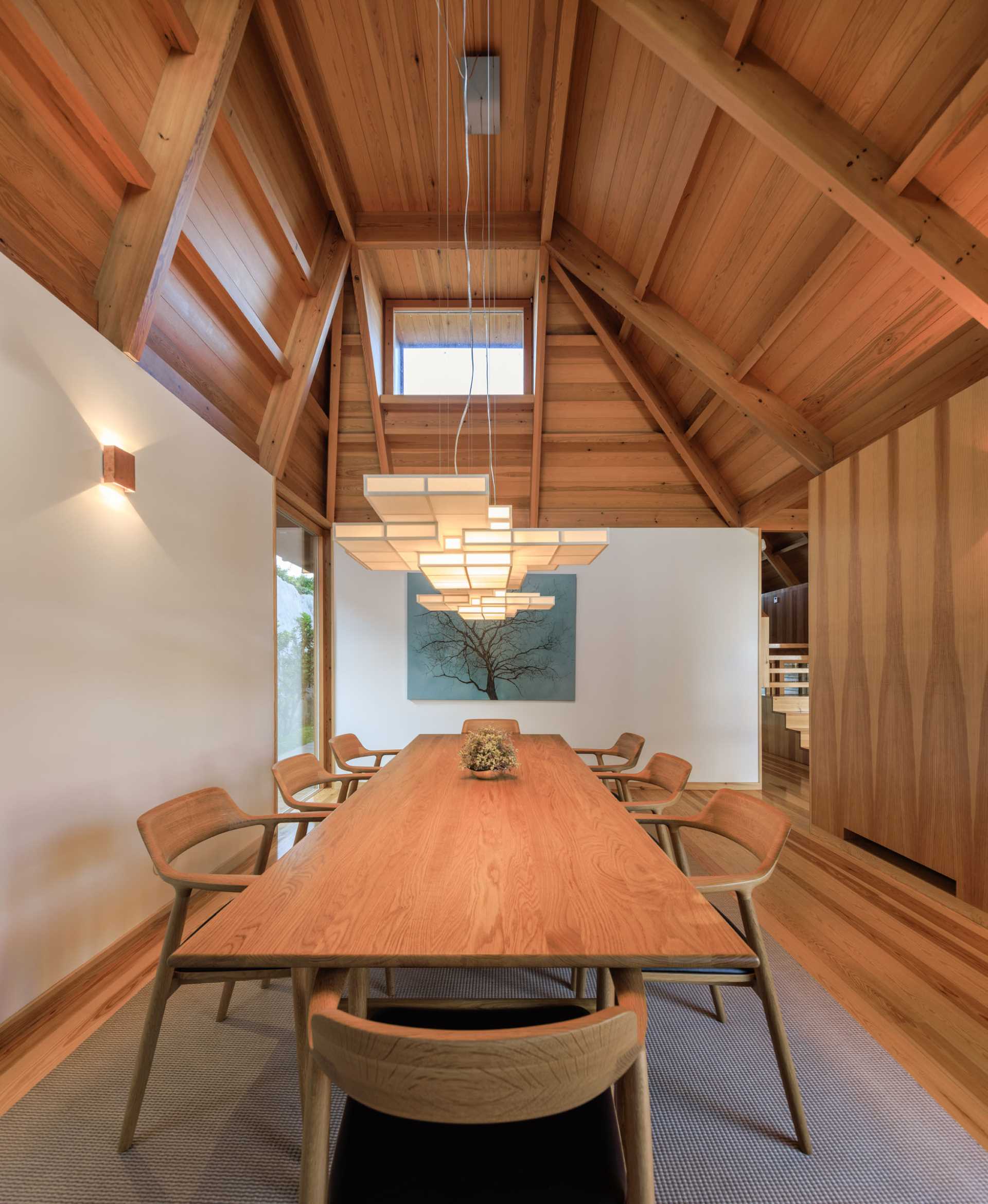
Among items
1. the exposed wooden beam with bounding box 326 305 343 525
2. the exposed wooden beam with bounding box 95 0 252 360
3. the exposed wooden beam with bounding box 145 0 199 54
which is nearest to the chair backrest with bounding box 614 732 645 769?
the exposed wooden beam with bounding box 95 0 252 360

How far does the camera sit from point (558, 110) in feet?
11.6

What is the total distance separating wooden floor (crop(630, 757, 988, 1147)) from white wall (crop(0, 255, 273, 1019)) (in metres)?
2.98

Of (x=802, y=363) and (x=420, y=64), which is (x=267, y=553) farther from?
(x=802, y=363)

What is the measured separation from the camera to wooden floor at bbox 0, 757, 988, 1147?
190cm

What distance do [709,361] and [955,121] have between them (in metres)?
2.14

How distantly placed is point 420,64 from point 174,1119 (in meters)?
4.92

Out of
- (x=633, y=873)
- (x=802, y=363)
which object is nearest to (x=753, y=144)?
(x=802, y=363)

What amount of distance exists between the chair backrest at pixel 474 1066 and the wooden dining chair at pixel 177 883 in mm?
622

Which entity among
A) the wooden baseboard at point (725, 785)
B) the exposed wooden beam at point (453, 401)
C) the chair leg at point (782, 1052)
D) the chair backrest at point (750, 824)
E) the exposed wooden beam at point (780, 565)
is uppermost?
the exposed wooden beam at point (453, 401)

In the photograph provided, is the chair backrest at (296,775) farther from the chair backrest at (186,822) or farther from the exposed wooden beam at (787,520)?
the exposed wooden beam at (787,520)

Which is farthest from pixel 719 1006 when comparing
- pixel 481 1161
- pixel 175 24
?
pixel 175 24

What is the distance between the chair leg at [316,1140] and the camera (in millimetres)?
1010

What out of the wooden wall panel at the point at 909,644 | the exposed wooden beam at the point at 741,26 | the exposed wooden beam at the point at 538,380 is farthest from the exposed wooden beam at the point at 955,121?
the exposed wooden beam at the point at 538,380

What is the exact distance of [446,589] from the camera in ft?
10.1
